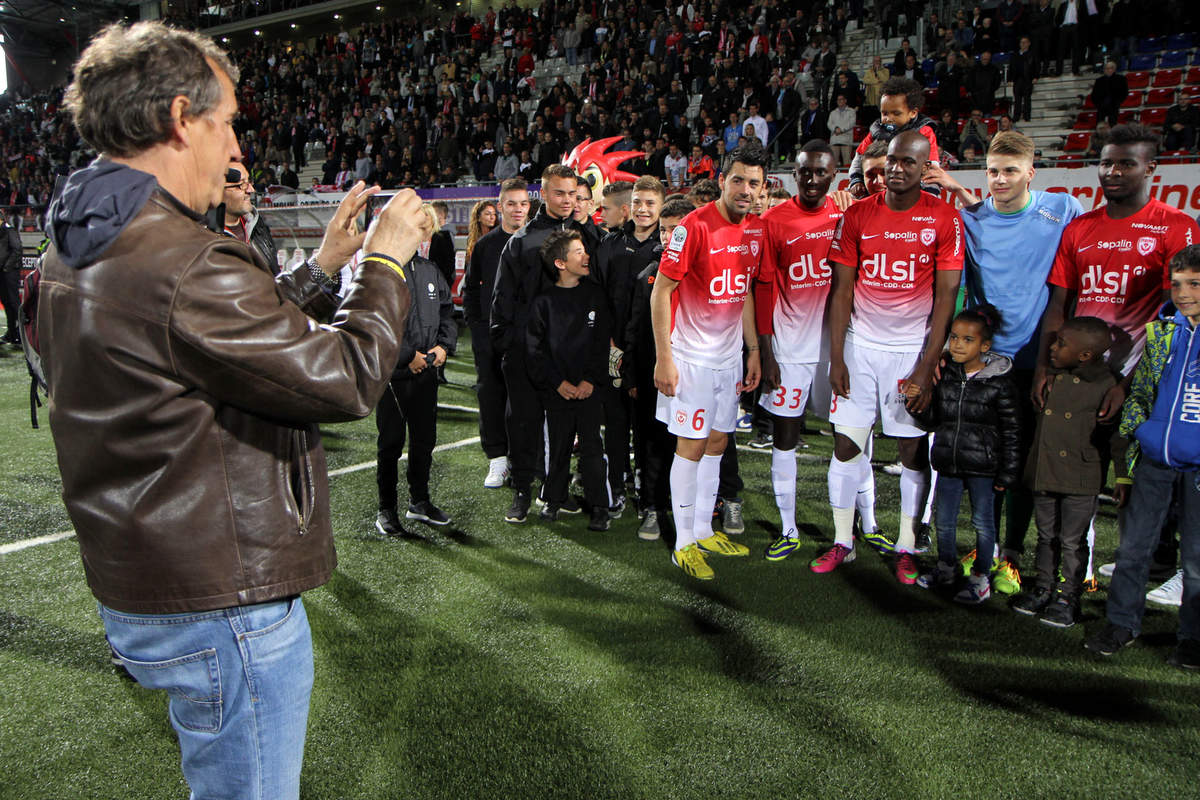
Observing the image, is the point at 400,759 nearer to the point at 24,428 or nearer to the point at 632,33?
the point at 24,428

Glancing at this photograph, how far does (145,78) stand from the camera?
4.12ft

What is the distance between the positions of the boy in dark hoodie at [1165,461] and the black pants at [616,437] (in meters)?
2.68

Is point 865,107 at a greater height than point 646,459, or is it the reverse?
point 865,107

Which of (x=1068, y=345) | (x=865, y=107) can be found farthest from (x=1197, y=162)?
(x=1068, y=345)

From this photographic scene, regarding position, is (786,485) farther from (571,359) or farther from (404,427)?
(404,427)

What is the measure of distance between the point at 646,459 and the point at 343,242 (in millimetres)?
3309

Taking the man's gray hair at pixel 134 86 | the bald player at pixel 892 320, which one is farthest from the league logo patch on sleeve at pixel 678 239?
the man's gray hair at pixel 134 86

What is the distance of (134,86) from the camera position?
1252 millimetres

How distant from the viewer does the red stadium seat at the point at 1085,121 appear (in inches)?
494

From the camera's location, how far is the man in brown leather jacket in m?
1.21

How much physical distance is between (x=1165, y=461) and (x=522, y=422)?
3358 mm

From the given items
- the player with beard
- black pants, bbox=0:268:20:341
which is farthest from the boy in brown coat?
black pants, bbox=0:268:20:341

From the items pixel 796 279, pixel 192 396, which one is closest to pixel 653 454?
pixel 796 279

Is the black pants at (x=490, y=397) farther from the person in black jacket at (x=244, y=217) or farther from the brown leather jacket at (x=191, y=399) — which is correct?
the brown leather jacket at (x=191, y=399)
